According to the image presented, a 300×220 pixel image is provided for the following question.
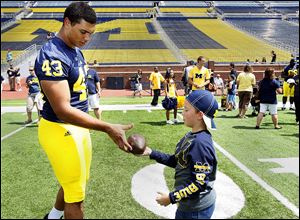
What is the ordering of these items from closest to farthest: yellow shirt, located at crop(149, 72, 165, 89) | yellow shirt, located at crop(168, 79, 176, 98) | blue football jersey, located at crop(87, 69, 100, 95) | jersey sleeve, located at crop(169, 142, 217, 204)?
jersey sleeve, located at crop(169, 142, 217, 204) < blue football jersey, located at crop(87, 69, 100, 95) < yellow shirt, located at crop(168, 79, 176, 98) < yellow shirt, located at crop(149, 72, 165, 89)

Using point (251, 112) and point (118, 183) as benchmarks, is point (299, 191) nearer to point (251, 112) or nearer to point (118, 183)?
point (118, 183)

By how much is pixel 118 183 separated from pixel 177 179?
11.5ft

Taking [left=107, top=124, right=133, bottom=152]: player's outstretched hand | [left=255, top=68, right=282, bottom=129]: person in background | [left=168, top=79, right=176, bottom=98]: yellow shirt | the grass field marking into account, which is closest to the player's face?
[left=107, top=124, right=133, bottom=152]: player's outstretched hand

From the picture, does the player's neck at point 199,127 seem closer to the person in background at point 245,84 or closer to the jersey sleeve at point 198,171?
the jersey sleeve at point 198,171

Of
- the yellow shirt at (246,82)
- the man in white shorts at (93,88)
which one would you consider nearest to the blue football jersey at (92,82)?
the man in white shorts at (93,88)

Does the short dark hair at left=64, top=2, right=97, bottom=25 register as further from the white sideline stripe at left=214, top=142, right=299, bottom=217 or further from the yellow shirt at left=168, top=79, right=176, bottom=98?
the yellow shirt at left=168, top=79, right=176, bottom=98

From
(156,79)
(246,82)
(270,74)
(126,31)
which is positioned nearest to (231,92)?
(246,82)

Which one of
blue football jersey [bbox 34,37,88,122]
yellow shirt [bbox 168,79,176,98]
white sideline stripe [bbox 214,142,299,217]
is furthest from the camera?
yellow shirt [bbox 168,79,176,98]

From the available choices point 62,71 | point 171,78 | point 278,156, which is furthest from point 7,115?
point 62,71

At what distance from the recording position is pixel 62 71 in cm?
232

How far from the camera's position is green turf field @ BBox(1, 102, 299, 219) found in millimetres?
5125

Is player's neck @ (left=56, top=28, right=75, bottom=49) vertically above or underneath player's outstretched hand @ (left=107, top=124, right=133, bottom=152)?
above

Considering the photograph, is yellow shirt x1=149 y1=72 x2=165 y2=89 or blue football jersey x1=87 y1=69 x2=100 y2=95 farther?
yellow shirt x1=149 y1=72 x2=165 y2=89

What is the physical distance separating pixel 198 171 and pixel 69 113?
1012mm
